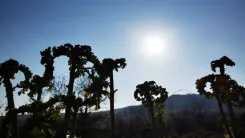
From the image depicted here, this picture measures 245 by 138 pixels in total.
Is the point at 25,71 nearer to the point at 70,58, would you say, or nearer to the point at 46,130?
the point at 70,58

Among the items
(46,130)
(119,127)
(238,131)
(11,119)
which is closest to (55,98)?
(46,130)

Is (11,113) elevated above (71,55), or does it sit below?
below

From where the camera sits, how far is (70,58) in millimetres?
16125

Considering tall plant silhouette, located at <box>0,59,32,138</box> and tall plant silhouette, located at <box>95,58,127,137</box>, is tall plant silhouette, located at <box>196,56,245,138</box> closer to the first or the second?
tall plant silhouette, located at <box>95,58,127,137</box>

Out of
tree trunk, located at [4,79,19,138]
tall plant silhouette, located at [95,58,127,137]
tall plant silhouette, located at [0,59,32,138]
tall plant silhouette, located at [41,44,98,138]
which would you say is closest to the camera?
tree trunk, located at [4,79,19,138]

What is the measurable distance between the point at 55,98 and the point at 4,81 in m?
4.37

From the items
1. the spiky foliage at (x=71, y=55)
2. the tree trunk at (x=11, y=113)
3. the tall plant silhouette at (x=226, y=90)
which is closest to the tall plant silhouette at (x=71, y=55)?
the spiky foliage at (x=71, y=55)

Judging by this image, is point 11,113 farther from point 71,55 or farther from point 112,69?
point 112,69

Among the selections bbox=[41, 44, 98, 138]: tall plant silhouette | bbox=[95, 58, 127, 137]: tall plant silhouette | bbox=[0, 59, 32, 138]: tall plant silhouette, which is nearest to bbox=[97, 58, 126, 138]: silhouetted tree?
bbox=[95, 58, 127, 137]: tall plant silhouette

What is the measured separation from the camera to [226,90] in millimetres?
17812

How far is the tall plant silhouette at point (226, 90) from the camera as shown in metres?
Answer: 17.2

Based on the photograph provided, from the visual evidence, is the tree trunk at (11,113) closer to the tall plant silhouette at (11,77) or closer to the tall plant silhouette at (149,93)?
the tall plant silhouette at (11,77)

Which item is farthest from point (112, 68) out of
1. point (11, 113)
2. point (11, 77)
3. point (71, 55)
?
point (11, 113)

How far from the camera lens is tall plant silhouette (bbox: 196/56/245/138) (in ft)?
56.4
